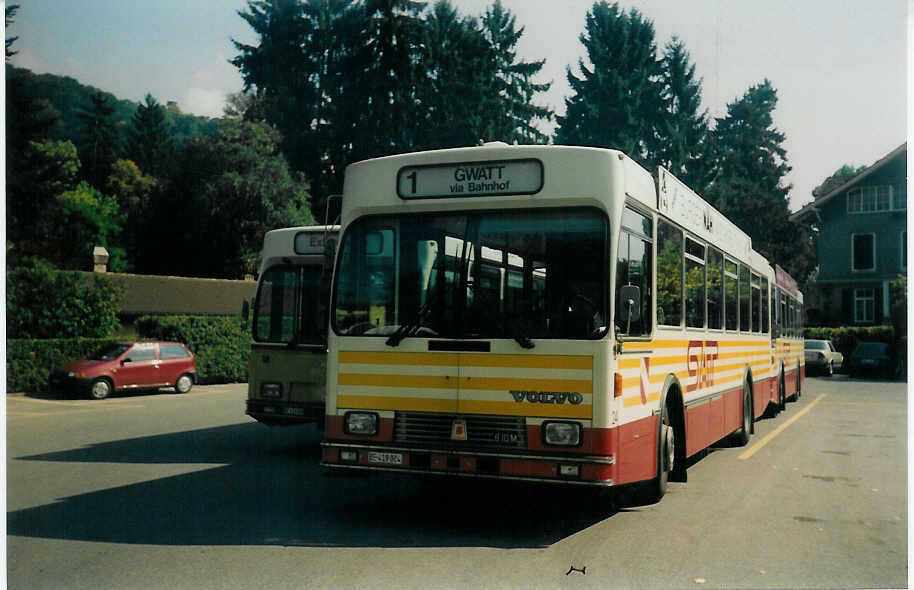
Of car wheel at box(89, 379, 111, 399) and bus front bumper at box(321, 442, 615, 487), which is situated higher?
bus front bumper at box(321, 442, 615, 487)

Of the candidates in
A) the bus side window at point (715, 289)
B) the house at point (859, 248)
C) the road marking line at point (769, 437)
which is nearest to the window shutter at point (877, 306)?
the house at point (859, 248)

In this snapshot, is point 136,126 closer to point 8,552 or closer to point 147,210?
point 147,210

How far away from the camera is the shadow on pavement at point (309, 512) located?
7.12 metres

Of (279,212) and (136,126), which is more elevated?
(136,126)

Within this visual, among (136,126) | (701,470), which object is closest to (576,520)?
(701,470)

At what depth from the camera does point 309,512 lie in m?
8.12

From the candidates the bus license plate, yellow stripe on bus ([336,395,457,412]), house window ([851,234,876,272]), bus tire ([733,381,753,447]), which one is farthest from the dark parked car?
the bus license plate

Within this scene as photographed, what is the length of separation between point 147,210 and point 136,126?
22.7m

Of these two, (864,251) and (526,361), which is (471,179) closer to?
(526,361)

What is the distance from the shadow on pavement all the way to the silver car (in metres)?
25.7

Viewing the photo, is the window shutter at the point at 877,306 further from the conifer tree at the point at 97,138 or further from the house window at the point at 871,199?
the conifer tree at the point at 97,138

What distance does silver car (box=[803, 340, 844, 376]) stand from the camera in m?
32.5

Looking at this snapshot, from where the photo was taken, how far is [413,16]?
3569cm

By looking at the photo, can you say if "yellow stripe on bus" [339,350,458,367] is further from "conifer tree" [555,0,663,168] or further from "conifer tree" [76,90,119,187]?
"conifer tree" [76,90,119,187]
